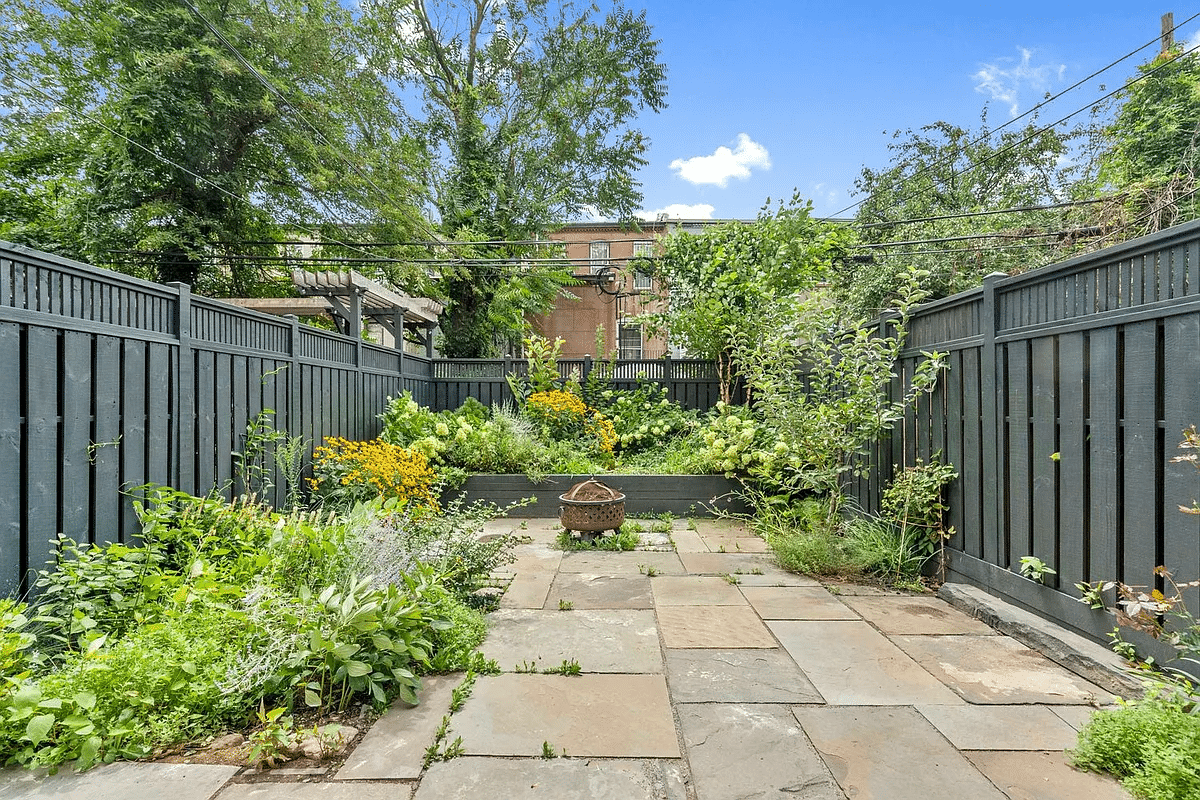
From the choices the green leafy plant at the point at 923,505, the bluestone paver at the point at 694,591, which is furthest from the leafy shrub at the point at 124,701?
the green leafy plant at the point at 923,505

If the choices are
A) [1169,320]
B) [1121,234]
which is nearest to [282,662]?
[1169,320]

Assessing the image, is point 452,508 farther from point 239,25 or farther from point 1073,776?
point 239,25

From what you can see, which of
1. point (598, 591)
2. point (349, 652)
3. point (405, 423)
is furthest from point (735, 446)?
point (349, 652)

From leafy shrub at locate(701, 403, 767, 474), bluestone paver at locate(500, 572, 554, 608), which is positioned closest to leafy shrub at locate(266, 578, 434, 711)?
bluestone paver at locate(500, 572, 554, 608)

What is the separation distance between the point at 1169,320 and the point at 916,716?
1.71m

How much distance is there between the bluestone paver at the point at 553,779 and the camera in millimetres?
1527

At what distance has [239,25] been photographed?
31.6ft

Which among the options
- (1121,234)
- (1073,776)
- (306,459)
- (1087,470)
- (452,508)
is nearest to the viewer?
(1073,776)

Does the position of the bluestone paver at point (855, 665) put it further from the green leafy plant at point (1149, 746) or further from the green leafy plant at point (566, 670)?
the green leafy plant at point (566, 670)

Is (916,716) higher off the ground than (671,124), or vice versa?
(671,124)

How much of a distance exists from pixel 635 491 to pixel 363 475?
278 cm

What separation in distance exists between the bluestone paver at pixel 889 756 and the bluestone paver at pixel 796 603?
1072mm

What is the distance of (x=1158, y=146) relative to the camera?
913 centimetres

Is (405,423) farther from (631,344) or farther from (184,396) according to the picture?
(631,344)
